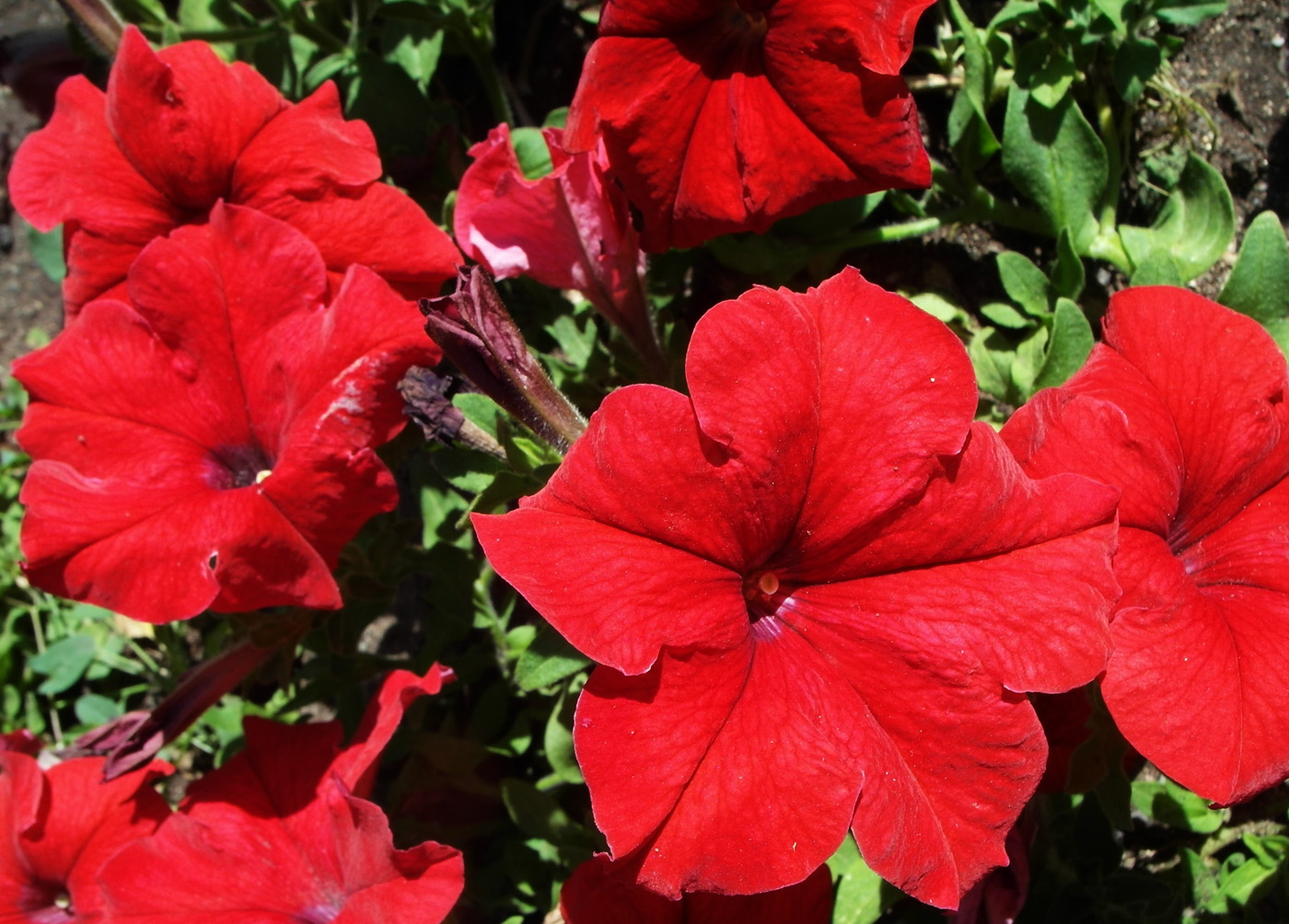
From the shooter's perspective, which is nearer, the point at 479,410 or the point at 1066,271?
the point at 479,410

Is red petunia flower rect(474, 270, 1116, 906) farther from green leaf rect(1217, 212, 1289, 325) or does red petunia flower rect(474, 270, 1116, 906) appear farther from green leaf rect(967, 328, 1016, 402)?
green leaf rect(1217, 212, 1289, 325)

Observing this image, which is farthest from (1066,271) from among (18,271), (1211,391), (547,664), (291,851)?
(18,271)

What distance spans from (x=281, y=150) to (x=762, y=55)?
34.9 inches

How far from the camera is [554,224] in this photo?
1.69 metres

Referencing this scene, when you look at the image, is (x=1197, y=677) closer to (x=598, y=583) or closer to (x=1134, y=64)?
(x=598, y=583)

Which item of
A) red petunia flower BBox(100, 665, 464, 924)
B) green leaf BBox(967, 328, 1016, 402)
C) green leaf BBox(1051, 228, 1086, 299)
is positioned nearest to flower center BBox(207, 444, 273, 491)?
red petunia flower BBox(100, 665, 464, 924)

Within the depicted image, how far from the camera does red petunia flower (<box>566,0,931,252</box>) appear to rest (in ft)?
4.89

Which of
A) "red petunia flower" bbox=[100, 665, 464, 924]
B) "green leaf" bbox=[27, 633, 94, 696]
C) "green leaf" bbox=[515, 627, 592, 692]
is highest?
"green leaf" bbox=[515, 627, 592, 692]

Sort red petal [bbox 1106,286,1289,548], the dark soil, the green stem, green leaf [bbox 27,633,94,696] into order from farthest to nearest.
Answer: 1. the dark soil
2. green leaf [bbox 27,633,94,696]
3. the green stem
4. red petal [bbox 1106,286,1289,548]

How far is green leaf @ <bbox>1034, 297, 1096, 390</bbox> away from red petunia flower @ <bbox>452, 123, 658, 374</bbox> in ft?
2.39

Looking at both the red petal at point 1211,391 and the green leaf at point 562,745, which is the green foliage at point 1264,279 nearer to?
the red petal at point 1211,391

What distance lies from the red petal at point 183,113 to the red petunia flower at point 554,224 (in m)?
0.49

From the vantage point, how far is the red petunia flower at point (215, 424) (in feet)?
5.15

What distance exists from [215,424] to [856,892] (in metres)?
1.38
